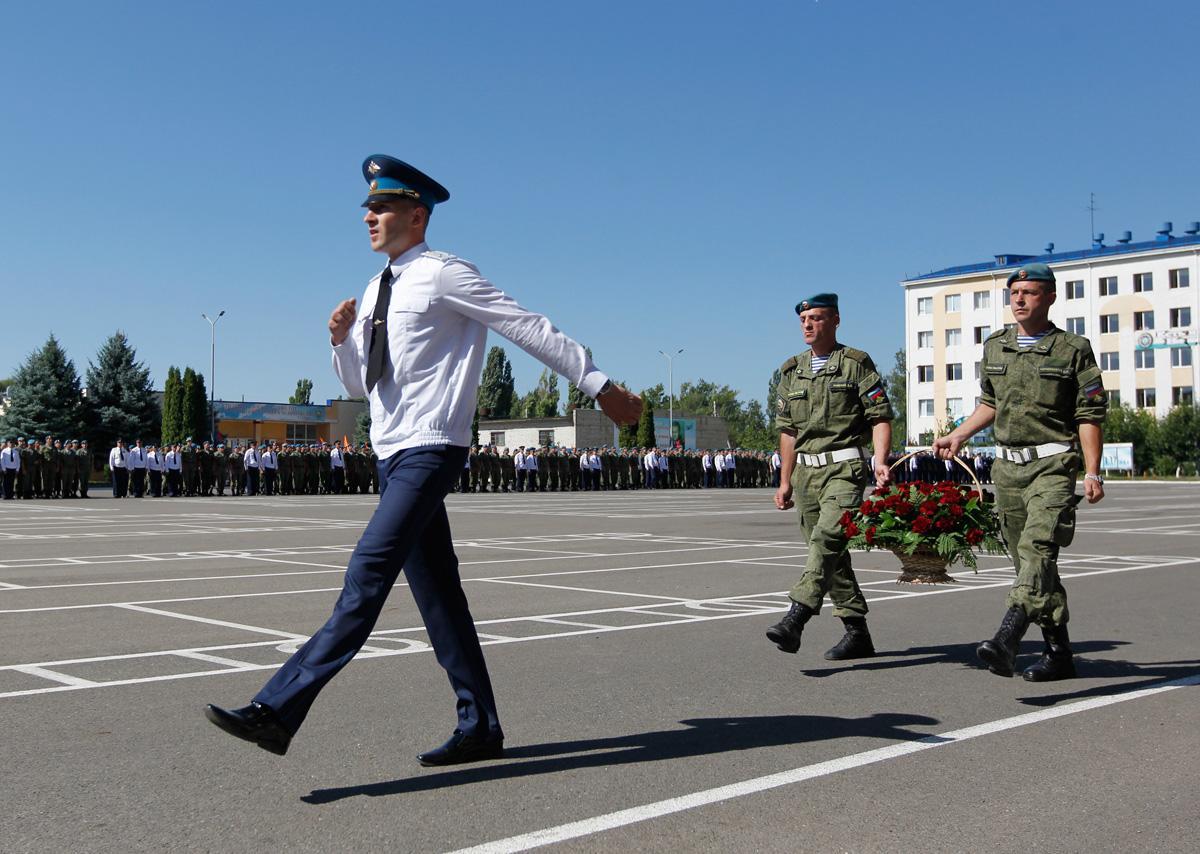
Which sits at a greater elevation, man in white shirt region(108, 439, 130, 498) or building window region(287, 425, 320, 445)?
building window region(287, 425, 320, 445)

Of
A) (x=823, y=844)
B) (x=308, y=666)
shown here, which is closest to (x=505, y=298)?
(x=308, y=666)

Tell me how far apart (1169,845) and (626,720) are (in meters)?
2.33

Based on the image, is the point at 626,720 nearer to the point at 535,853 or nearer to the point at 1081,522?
the point at 535,853

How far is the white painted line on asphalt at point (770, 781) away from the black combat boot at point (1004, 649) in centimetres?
35

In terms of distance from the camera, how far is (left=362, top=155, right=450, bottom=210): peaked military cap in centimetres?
475

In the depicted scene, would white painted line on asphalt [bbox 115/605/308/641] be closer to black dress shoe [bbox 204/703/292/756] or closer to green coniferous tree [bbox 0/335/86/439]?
black dress shoe [bbox 204/703/292/756]

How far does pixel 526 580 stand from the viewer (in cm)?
1214

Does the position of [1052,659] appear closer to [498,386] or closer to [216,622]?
[216,622]

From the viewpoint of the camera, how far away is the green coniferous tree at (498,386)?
13825 cm

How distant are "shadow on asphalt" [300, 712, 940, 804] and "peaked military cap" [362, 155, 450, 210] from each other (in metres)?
2.08

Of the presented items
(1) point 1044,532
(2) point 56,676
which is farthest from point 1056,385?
(2) point 56,676

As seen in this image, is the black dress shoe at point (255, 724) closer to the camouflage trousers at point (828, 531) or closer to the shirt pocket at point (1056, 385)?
the camouflage trousers at point (828, 531)

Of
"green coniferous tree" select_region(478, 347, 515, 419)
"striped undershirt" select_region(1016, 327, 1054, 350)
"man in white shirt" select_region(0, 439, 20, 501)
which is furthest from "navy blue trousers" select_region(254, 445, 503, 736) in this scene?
"green coniferous tree" select_region(478, 347, 515, 419)

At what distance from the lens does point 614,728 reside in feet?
17.8
